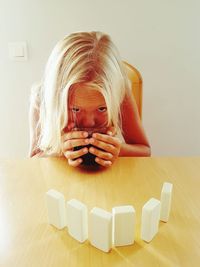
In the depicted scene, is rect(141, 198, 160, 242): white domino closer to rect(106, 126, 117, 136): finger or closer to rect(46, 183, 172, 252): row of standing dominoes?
rect(46, 183, 172, 252): row of standing dominoes

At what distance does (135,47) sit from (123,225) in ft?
3.45

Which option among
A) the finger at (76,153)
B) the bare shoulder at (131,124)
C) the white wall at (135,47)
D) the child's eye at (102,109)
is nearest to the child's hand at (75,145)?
the finger at (76,153)

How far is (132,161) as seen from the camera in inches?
28.3

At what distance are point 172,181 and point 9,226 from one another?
14.3 inches

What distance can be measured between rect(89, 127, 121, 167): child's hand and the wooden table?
2 centimetres

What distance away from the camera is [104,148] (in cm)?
69

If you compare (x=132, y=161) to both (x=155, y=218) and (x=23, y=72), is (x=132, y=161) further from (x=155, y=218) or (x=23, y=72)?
(x=23, y=72)

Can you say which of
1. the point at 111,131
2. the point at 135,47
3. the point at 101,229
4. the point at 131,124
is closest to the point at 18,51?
the point at 135,47

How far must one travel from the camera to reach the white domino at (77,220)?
0.43m

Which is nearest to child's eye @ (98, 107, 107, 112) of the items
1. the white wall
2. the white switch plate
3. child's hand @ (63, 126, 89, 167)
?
child's hand @ (63, 126, 89, 167)

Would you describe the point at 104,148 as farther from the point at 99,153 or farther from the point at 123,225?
the point at 123,225

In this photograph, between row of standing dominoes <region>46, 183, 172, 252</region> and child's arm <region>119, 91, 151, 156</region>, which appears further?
child's arm <region>119, 91, 151, 156</region>

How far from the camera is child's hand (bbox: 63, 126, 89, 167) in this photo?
0.67 meters

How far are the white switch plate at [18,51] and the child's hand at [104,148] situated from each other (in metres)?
0.84
